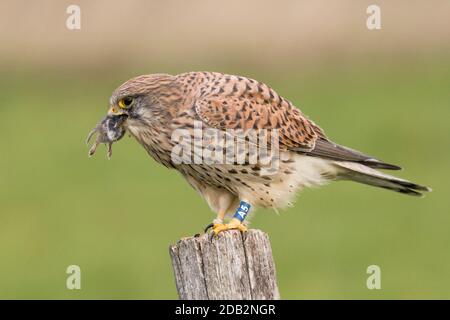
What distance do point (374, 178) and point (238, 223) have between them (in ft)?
4.94

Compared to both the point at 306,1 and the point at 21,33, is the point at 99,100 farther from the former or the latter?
the point at 306,1

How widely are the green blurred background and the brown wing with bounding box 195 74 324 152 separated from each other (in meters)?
4.22

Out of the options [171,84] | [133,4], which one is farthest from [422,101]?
[171,84]

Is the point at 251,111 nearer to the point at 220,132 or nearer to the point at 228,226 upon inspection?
the point at 220,132

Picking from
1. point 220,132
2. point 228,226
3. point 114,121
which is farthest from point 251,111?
point 228,226

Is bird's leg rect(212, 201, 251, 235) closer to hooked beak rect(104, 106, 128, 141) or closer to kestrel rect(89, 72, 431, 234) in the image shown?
kestrel rect(89, 72, 431, 234)

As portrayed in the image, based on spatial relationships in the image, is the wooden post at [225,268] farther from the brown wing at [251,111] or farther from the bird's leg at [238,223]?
the brown wing at [251,111]

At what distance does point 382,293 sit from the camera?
1188 cm

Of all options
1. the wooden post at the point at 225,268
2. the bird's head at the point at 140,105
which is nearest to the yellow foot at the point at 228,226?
the wooden post at the point at 225,268

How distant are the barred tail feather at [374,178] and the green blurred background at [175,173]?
378 cm

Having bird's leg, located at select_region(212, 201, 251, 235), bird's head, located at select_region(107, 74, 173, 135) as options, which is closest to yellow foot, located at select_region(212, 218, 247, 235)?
bird's leg, located at select_region(212, 201, 251, 235)

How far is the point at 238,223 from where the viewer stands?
686 centimetres

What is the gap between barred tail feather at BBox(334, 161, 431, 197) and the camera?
309 inches

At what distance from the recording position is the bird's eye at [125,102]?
24.3 feet
